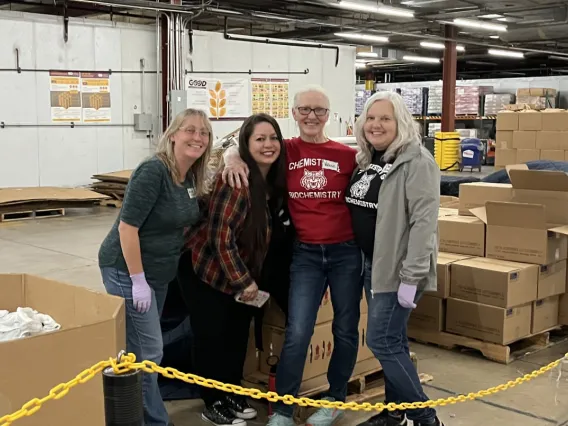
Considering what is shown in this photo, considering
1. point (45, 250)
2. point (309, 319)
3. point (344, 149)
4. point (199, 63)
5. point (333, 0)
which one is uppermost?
point (333, 0)

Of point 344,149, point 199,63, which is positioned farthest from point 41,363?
point 199,63

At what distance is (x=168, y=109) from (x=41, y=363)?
9239mm

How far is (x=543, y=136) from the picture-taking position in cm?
984

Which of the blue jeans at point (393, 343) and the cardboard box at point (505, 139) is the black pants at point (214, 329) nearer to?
the blue jeans at point (393, 343)

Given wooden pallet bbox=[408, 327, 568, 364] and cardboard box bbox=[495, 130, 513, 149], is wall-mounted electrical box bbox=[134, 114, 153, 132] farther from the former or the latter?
wooden pallet bbox=[408, 327, 568, 364]

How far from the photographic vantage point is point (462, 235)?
4.84 metres

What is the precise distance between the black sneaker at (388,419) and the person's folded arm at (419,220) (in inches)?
28.9

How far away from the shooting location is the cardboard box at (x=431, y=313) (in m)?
4.54

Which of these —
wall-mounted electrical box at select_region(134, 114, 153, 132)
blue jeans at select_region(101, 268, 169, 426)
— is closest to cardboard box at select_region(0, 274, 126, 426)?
blue jeans at select_region(101, 268, 169, 426)

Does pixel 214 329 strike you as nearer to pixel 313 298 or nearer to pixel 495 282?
pixel 313 298

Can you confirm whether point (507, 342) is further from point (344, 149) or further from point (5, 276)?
point (5, 276)

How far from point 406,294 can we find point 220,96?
937 cm

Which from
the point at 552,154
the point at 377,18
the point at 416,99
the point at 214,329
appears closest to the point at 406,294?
the point at 214,329

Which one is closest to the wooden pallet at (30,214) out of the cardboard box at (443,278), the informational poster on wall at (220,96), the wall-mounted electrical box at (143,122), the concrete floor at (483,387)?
the wall-mounted electrical box at (143,122)
